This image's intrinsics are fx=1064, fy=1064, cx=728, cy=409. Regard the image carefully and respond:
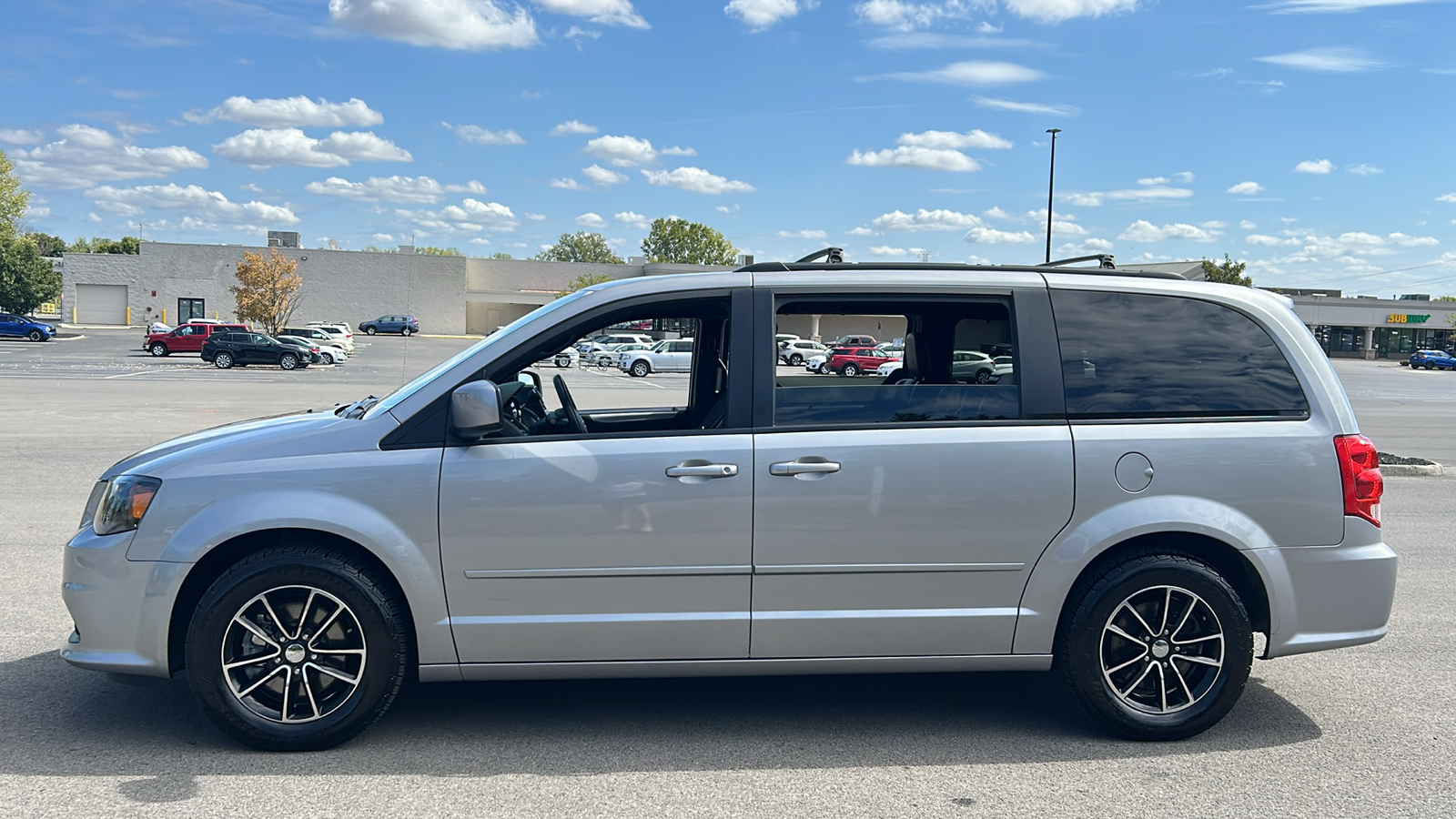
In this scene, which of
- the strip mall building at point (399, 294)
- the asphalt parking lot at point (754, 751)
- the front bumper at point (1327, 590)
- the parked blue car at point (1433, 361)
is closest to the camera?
the asphalt parking lot at point (754, 751)

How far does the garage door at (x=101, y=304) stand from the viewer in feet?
259

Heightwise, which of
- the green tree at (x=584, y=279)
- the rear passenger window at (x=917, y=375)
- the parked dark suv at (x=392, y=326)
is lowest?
the rear passenger window at (x=917, y=375)

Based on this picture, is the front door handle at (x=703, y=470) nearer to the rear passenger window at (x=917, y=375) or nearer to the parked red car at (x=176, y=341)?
the rear passenger window at (x=917, y=375)

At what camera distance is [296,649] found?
3.96 m

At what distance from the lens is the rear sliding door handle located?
3.97 m

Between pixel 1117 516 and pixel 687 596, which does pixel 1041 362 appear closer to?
pixel 1117 516

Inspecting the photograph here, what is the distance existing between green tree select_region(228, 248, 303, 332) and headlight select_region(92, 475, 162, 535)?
6830 cm

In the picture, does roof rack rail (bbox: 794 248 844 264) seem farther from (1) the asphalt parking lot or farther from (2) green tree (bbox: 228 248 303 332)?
(2) green tree (bbox: 228 248 303 332)

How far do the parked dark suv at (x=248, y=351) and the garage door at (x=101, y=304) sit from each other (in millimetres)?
45420

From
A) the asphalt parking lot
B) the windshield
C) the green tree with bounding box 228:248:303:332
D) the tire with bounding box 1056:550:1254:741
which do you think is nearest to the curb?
the asphalt parking lot

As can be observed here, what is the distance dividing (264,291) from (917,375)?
2763 inches

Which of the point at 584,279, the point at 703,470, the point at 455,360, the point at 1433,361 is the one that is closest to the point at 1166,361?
the point at 703,470

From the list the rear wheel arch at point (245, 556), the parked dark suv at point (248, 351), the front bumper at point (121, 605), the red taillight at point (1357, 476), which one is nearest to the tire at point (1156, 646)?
the red taillight at point (1357, 476)

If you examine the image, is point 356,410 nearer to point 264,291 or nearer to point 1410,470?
point 1410,470
